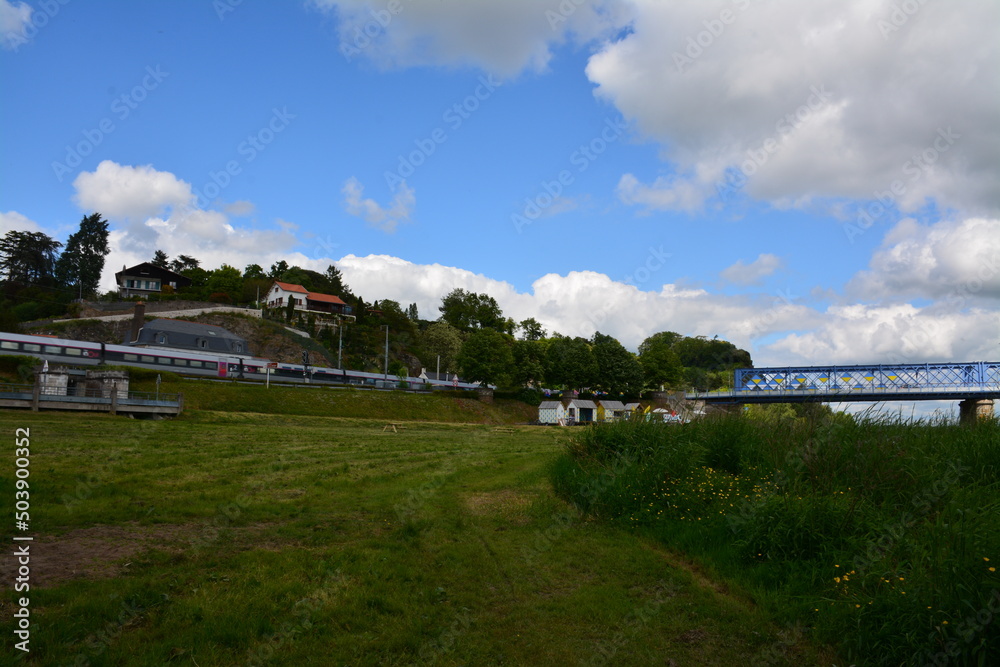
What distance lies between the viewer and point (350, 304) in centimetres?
12769

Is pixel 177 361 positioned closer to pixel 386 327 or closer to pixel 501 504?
pixel 386 327

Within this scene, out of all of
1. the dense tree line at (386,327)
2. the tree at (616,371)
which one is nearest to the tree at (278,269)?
the dense tree line at (386,327)

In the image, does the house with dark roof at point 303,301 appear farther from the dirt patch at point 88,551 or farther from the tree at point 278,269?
the dirt patch at point 88,551

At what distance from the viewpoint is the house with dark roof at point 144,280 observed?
119 metres

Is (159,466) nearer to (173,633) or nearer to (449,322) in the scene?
(173,633)

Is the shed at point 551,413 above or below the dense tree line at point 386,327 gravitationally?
below

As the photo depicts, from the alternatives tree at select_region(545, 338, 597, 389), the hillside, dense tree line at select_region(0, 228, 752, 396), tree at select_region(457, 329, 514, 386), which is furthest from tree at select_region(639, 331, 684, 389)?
the hillside

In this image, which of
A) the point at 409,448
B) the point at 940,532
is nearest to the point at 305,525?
the point at 940,532

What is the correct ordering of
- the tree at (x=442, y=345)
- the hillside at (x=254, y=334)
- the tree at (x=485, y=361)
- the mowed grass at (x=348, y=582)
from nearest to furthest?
the mowed grass at (x=348, y=582) < the tree at (x=485, y=361) < the hillside at (x=254, y=334) < the tree at (x=442, y=345)

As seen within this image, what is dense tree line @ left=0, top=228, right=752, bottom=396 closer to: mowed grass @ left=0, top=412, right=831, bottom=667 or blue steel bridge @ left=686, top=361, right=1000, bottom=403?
blue steel bridge @ left=686, top=361, right=1000, bottom=403

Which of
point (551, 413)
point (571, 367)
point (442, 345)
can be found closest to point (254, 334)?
point (442, 345)

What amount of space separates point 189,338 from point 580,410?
5508cm

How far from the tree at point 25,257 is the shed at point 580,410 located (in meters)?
93.1

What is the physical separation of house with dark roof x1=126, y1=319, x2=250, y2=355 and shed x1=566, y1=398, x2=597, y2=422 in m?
48.4
